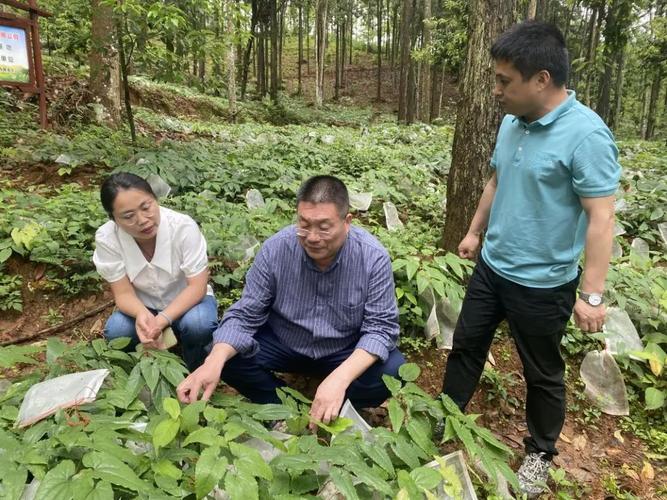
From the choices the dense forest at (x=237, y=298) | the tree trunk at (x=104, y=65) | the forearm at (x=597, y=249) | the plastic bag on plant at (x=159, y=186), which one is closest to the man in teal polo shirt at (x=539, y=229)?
the forearm at (x=597, y=249)

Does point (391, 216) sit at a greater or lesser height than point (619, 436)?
greater

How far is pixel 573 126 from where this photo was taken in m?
1.75

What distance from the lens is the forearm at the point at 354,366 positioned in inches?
74.9

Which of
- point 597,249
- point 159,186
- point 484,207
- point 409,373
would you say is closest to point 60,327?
point 159,186

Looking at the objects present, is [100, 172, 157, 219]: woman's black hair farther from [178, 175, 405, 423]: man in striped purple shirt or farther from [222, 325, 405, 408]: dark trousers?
[222, 325, 405, 408]: dark trousers

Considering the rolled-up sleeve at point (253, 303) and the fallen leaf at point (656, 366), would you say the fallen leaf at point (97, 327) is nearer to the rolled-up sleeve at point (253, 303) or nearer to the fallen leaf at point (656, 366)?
the rolled-up sleeve at point (253, 303)

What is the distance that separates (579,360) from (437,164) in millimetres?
4308

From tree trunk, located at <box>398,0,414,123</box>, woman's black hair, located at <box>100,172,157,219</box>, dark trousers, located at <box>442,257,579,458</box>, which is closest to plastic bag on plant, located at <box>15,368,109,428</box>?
woman's black hair, located at <box>100,172,157,219</box>

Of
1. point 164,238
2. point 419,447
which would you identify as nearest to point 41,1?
point 164,238

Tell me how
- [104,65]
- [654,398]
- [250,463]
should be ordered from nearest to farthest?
Result: 1. [250,463]
2. [654,398]
3. [104,65]

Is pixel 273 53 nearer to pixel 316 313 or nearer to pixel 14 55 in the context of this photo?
pixel 14 55

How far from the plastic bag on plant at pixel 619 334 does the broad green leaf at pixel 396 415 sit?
1960 millimetres

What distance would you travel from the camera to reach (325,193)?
76.1 inches

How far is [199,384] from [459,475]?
108 cm
